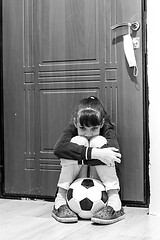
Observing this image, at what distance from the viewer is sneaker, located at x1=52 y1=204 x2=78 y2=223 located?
253 cm

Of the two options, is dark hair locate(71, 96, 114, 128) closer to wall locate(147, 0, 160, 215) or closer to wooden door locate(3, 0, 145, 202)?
wooden door locate(3, 0, 145, 202)

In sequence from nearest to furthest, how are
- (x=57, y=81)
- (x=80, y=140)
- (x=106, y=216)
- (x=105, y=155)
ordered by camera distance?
(x=106, y=216) < (x=105, y=155) < (x=80, y=140) < (x=57, y=81)

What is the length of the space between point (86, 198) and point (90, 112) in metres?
0.49

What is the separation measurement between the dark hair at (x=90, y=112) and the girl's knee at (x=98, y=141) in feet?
0.27

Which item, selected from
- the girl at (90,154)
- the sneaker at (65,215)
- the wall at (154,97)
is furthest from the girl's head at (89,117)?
the sneaker at (65,215)

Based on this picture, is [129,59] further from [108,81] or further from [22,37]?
[22,37]

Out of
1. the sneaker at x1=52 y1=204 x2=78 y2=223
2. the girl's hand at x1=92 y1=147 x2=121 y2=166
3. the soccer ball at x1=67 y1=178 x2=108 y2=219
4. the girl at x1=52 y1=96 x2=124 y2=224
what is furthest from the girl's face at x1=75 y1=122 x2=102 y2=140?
the sneaker at x1=52 y1=204 x2=78 y2=223

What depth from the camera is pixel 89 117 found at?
8.89 feet

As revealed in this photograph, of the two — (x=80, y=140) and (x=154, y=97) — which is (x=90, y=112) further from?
(x=154, y=97)

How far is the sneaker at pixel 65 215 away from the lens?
2.53m

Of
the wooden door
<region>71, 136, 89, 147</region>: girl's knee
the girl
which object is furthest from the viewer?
the wooden door

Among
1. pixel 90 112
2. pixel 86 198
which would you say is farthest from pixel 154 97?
pixel 86 198

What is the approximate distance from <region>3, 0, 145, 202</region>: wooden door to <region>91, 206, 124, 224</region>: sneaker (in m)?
0.37

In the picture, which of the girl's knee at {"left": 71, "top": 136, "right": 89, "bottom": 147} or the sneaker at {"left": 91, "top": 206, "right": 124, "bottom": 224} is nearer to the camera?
the sneaker at {"left": 91, "top": 206, "right": 124, "bottom": 224}
